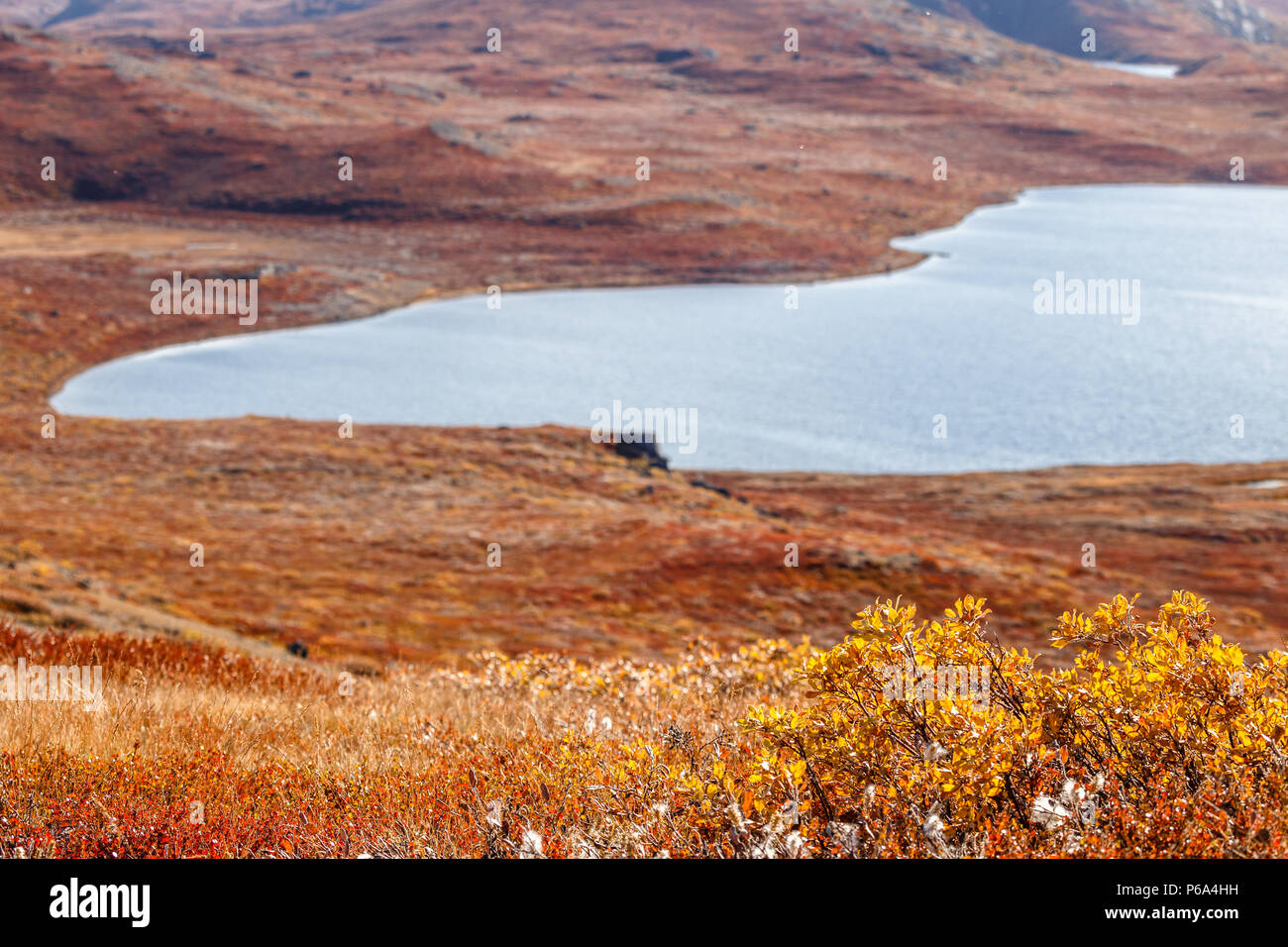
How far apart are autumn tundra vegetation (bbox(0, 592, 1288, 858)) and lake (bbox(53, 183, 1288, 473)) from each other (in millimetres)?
41392

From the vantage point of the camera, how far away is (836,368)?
205 ft

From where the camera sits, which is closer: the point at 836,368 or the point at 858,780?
the point at 858,780

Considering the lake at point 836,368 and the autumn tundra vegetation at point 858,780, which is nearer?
the autumn tundra vegetation at point 858,780

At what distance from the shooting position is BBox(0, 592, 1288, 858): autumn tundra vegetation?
470 cm

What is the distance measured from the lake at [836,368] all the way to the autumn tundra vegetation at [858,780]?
41392mm

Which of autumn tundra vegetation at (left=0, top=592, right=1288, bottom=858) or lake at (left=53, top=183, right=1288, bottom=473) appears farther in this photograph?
lake at (left=53, top=183, right=1288, bottom=473)

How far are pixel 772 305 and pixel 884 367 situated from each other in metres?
20.3

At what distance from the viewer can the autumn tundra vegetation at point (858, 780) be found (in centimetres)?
470

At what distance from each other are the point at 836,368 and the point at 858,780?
58.5 m

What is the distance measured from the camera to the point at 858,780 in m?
5.28

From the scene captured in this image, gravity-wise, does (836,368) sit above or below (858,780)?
below

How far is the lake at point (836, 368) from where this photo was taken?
51188 millimetres

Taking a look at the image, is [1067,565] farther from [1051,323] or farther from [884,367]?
[1051,323]
